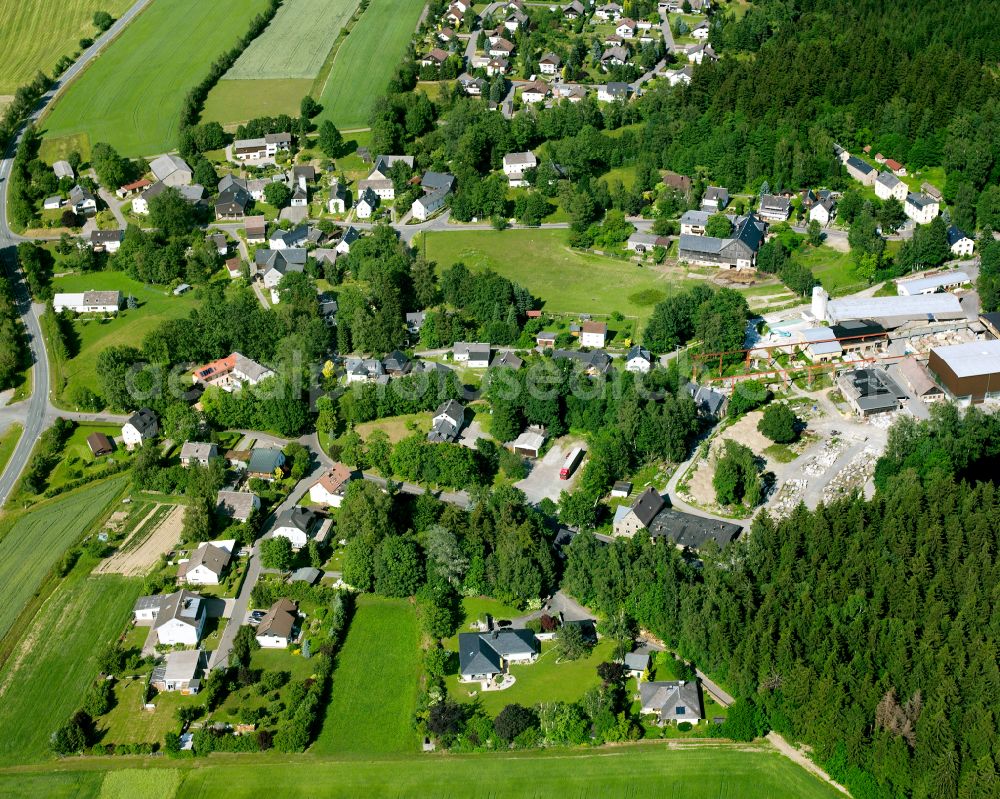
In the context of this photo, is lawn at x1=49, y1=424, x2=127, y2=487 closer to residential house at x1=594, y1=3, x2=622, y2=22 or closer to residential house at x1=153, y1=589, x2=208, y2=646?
residential house at x1=153, y1=589, x2=208, y2=646

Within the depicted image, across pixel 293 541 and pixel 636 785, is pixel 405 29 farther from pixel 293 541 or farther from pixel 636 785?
pixel 636 785

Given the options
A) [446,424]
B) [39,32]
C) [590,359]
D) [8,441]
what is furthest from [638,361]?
[39,32]

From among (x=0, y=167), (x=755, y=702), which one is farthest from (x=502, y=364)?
(x=0, y=167)

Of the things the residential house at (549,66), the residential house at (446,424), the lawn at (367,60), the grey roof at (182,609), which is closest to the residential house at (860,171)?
the residential house at (549,66)

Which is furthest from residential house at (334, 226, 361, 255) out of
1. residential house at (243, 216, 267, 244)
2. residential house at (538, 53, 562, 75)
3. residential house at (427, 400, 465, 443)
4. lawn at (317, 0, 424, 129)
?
residential house at (538, 53, 562, 75)

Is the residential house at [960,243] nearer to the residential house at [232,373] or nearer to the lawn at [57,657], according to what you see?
the residential house at [232,373]

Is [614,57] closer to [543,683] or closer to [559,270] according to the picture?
[559,270]
